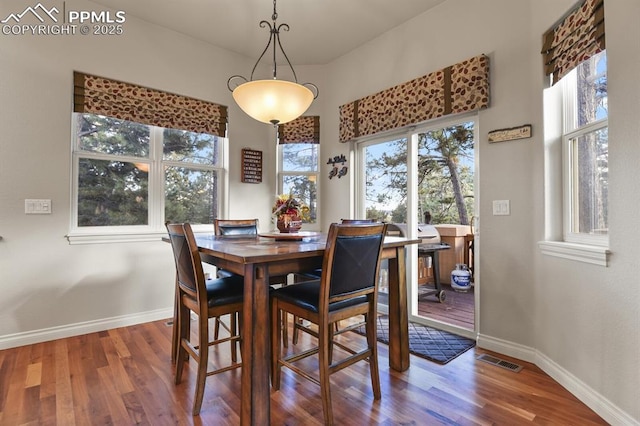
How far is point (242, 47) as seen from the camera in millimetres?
3602

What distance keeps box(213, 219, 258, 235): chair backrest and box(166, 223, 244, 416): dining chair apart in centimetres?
77

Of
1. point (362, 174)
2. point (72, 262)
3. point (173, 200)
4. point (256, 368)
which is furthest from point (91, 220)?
point (362, 174)

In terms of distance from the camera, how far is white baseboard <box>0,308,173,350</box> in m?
2.47

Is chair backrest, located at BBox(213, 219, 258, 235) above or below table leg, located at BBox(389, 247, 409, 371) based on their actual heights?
above

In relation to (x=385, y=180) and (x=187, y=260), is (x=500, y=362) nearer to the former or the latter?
(x=385, y=180)

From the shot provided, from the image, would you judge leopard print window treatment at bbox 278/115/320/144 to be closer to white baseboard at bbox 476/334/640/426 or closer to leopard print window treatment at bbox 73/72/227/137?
leopard print window treatment at bbox 73/72/227/137

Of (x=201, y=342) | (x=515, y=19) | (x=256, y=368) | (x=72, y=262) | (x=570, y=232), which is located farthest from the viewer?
(x=72, y=262)

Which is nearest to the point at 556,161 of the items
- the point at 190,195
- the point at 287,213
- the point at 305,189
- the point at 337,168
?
the point at 287,213

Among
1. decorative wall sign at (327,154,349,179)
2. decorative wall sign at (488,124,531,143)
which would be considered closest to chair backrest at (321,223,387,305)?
decorative wall sign at (488,124,531,143)

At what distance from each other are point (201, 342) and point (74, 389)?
921 mm

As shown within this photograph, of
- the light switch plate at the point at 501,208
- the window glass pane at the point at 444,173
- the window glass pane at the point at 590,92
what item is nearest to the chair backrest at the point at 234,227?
the window glass pane at the point at 444,173

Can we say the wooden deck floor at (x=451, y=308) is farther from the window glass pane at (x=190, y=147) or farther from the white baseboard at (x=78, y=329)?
the window glass pane at (x=190, y=147)

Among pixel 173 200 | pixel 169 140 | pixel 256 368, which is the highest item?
pixel 169 140

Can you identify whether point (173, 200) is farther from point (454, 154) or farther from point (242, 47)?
point (454, 154)
